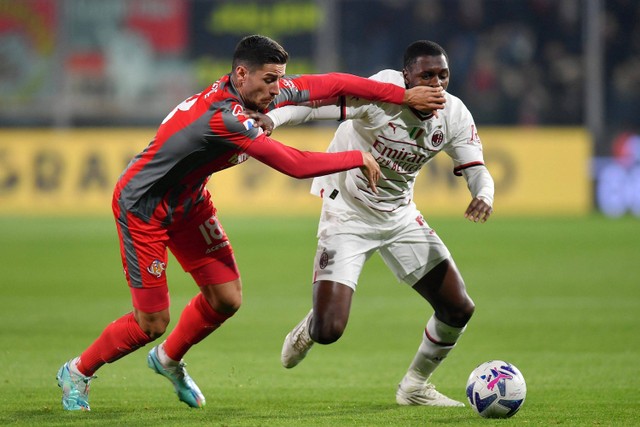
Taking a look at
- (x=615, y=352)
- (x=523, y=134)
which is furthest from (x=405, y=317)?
(x=523, y=134)

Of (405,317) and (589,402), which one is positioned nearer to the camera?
(589,402)

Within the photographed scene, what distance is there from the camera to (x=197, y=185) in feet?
20.7

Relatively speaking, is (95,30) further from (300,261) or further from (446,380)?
(446,380)

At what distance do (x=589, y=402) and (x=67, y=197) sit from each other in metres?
15.2

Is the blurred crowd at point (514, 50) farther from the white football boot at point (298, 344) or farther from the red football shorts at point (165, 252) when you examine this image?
the red football shorts at point (165, 252)

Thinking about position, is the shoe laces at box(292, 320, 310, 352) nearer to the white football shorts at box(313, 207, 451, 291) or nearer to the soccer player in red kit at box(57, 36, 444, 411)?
the white football shorts at box(313, 207, 451, 291)

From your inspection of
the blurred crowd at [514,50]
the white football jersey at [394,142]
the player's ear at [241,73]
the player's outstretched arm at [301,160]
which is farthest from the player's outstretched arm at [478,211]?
the blurred crowd at [514,50]

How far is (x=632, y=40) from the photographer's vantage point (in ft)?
71.3

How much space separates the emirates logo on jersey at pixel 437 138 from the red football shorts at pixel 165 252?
1.43 m

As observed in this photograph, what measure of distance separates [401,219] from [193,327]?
148 centimetres

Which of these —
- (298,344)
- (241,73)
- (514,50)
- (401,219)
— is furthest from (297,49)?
(241,73)

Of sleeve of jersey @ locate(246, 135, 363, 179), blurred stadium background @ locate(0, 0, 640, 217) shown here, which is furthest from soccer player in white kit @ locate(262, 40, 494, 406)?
blurred stadium background @ locate(0, 0, 640, 217)

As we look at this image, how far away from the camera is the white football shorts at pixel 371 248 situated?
6754 mm

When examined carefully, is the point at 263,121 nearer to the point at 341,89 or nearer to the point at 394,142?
the point at 341,89
